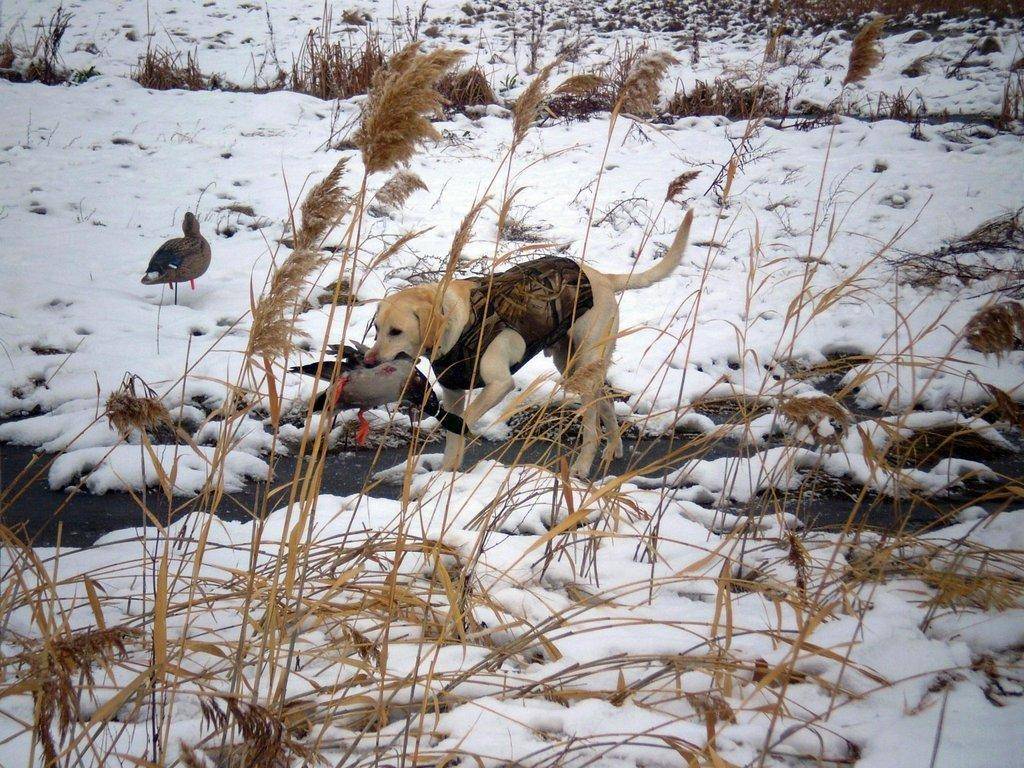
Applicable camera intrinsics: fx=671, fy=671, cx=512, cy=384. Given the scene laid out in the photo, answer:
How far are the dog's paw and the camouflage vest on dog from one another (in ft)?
1.26

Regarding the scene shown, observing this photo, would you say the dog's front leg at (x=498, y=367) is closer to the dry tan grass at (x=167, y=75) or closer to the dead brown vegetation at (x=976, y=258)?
the dead brown vegetation at (x=976, y=258)

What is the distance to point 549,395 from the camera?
1709 millimetres

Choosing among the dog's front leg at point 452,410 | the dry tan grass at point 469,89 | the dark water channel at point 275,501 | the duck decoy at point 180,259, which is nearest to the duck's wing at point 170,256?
the duck decoy at point 180,259

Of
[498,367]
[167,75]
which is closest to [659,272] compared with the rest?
[498,367]

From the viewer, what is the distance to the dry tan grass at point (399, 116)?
3.43ft

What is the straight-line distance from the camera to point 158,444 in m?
2.82

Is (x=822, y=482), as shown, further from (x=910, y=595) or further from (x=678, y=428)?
(x=910, y=595)

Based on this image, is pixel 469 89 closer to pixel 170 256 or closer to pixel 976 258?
pixel 170 256

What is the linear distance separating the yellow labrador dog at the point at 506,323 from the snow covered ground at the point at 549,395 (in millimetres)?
291

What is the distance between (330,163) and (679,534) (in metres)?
4.82

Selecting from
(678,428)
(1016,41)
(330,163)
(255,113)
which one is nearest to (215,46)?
(255,113)

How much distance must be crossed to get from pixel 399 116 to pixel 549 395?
842mm

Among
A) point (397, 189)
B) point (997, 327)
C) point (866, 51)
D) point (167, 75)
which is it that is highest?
point (167, 75)

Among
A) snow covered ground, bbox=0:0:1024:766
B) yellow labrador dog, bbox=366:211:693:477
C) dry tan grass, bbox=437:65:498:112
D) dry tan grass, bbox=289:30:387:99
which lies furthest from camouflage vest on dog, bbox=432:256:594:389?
dry tan grass, bbox=289:30:387:99
